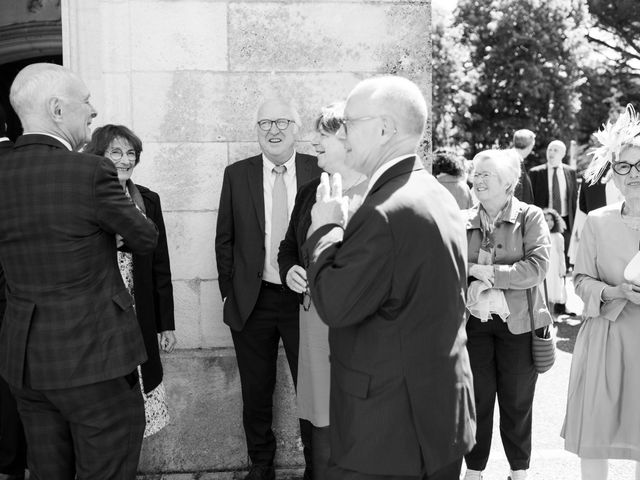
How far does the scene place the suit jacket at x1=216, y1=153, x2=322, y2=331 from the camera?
4.34 meters

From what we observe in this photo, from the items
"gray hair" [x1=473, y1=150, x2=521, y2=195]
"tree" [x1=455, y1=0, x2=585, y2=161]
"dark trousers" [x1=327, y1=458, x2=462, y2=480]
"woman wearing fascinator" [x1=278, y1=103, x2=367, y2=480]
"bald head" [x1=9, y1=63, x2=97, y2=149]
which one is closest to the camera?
"dark trousers" [x1=327, y1=458, x2=462, y2=480]

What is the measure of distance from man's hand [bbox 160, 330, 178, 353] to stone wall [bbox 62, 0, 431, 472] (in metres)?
0.16

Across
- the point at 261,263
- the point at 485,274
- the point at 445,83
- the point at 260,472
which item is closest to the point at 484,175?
the point at 485,274

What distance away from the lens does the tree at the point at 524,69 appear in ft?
90.6

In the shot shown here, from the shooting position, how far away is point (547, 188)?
10.0 meters

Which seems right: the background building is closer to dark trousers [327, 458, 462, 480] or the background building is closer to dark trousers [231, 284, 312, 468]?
dark trousers [231, 284, 312, 468]

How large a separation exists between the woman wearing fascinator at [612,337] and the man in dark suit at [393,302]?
1374 millimetres

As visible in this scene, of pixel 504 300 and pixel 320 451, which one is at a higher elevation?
pixel 504 300

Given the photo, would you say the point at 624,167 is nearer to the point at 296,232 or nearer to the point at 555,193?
the point at 296,232

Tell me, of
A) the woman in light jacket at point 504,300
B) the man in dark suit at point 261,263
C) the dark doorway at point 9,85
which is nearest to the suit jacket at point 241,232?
the man in dark suit at point 261,263

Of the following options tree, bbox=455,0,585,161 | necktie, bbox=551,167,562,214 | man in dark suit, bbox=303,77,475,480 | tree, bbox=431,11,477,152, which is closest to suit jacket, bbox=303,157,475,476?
man in dark suit, bbox=303,77,475,480

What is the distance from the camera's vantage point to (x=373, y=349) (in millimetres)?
2562

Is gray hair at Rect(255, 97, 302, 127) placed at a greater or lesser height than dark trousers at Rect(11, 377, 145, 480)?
greater

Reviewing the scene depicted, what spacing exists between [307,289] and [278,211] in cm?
78
